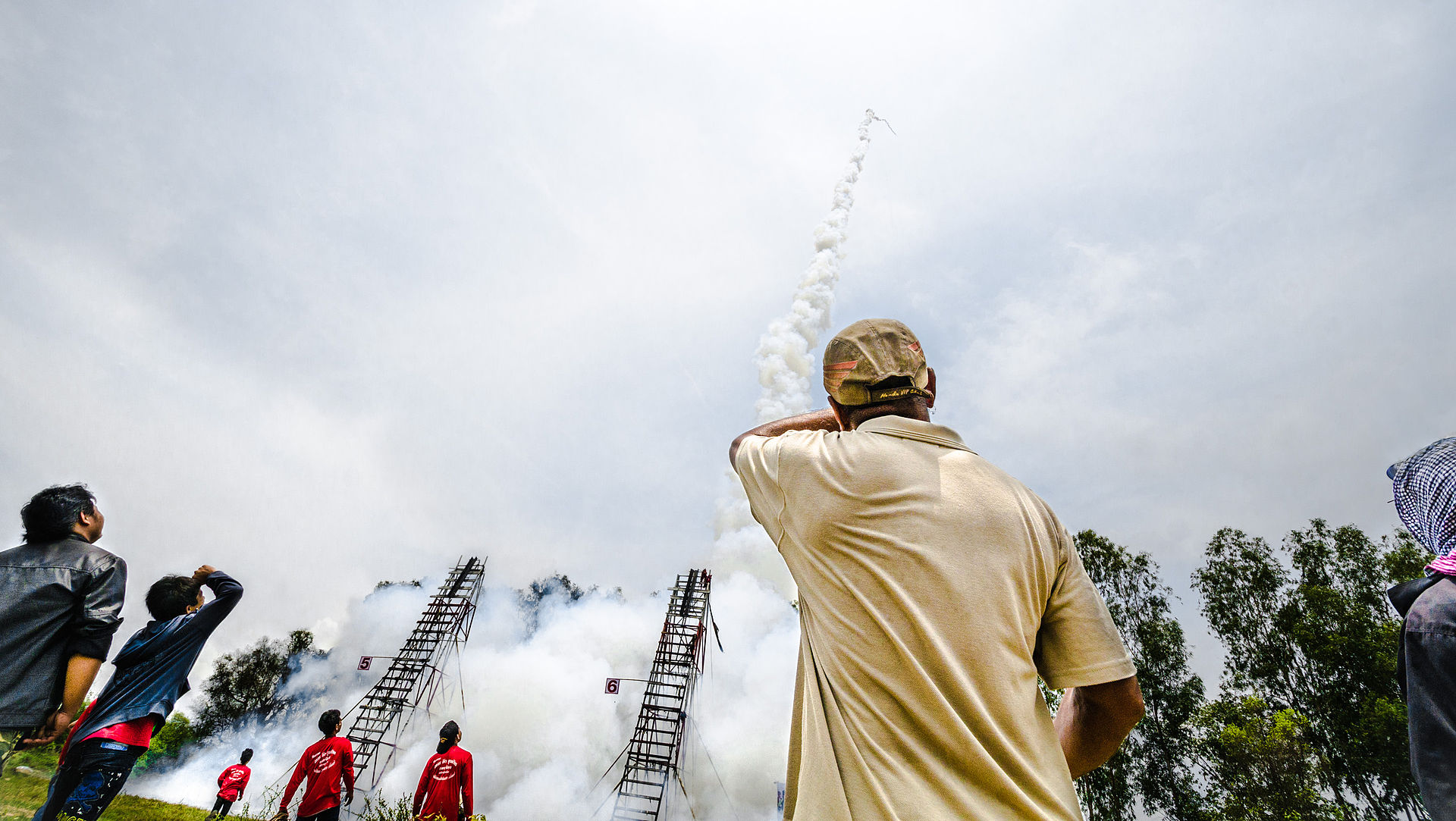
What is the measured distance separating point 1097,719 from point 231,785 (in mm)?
14159

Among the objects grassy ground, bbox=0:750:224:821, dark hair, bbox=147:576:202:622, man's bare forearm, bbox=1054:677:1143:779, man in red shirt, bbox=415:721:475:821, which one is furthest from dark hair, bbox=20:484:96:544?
man in red shirt, bbox=415:721:475:821

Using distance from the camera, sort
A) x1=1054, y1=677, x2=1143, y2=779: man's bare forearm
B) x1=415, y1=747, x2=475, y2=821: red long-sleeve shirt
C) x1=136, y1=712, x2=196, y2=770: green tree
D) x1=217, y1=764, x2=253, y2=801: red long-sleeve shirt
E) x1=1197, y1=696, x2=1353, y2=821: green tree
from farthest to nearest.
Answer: x1=136, y1=712, x2=196, y2=770: green tree < x1=1197, y1=696, x2=1353, y2=821: green tree < x1=217, y1=764, x2=253, y2=801: red long-sleeve shirt < x1=415, y1=747, x2=475, y2=821: red long-sleeve shirt < x1=1054, y1=677, x2=1143, y2=779: man's bare forearm

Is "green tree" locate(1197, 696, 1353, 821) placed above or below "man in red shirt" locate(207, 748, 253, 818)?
above

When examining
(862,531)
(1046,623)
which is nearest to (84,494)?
(862,531)

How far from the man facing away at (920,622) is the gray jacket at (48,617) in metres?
3.71

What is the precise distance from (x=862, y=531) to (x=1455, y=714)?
2035 millimetres

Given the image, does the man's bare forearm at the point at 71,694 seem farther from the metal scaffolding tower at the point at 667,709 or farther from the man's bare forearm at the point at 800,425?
the metal scaffolding tower at the point at 667,709

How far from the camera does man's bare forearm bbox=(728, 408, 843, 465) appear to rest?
160 cm

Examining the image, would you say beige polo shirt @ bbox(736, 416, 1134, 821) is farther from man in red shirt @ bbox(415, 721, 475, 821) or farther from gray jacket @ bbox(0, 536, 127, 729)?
man in red shirt @ bbox(415, 721, 475, 821)

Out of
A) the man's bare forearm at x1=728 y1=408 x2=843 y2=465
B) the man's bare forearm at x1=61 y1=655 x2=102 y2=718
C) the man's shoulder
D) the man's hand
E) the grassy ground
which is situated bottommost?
the grassy ground

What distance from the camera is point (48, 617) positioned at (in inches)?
120

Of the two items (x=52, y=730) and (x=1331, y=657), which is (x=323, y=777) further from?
(x=1331, y=657)

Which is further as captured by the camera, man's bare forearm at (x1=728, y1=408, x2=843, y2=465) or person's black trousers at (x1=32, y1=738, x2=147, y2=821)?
person's black trousers at (x1=32, y1=738, x2=147, y2=821)

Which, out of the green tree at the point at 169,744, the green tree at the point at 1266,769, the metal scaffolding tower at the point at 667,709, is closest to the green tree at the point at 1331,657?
the green tree at the point at 1266,769
